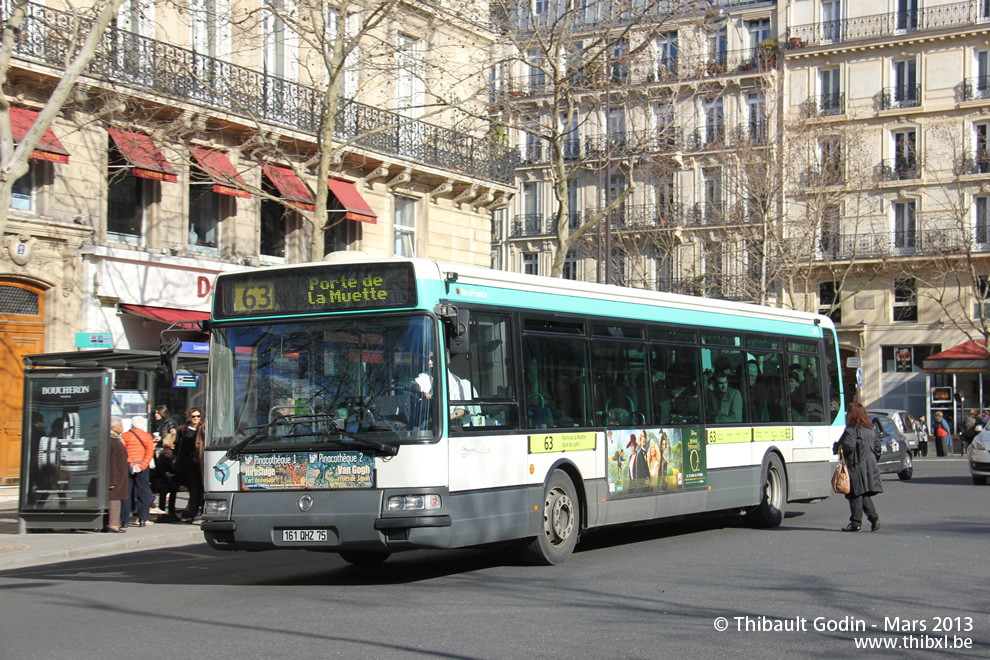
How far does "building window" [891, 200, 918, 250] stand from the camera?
49562mm

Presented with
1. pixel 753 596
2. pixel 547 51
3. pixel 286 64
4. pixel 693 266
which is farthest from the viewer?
pixel 693 266

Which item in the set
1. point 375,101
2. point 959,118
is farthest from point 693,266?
point 375,101

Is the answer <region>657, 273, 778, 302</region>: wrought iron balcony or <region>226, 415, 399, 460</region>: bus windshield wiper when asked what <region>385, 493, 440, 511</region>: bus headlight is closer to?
<region>226, 415, 399, 460</region>: bus windshield wiper

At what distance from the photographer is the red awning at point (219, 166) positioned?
21825 millimetres

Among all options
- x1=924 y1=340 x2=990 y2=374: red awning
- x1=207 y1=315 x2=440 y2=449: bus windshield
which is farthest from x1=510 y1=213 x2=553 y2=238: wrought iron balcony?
x1=207 y1=315 x2=440 y2=449: bus windshield

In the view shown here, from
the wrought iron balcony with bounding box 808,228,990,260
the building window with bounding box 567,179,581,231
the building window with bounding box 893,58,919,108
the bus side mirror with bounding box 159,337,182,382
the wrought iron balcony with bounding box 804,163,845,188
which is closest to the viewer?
the bus side mirror with bounding box 159,337,182,382

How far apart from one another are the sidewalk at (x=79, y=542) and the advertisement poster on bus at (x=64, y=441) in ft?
1.59

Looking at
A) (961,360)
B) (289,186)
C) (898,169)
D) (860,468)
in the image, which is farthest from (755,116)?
(860,468)

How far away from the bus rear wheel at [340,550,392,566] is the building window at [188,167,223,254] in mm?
13533

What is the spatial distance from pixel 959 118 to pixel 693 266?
13.8m

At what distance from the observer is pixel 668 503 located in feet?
43.4

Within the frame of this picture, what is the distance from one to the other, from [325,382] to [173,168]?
1397 cm

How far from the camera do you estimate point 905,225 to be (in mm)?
49969

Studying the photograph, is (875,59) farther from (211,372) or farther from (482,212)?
(211,372)
